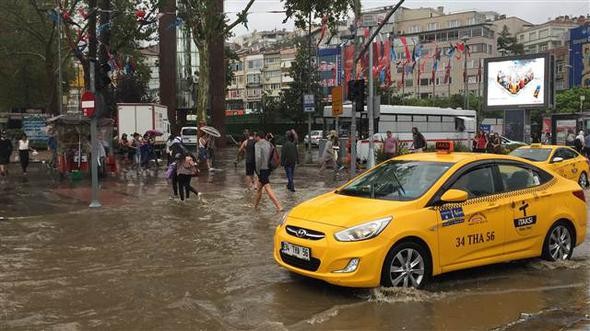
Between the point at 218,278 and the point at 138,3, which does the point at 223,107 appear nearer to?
the point at 138,3

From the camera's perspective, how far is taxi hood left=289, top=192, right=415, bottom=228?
6.31 meters

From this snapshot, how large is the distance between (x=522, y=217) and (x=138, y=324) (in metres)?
4.59

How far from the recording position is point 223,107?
158 ft

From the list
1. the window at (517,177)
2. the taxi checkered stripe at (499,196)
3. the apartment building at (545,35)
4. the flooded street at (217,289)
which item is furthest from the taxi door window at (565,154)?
the apartment building at (545,35)

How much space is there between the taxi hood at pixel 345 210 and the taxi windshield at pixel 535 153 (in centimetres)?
1116

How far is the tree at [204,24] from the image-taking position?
27.1 metres

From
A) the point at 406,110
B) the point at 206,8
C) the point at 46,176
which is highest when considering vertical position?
the point at 206,8

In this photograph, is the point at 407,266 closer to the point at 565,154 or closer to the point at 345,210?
the point at 345,210

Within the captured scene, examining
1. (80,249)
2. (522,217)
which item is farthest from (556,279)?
(80,249)

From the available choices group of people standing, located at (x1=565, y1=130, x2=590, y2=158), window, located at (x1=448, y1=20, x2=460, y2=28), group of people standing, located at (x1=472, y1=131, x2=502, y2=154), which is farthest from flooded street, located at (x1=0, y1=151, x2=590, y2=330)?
window, located at (x1=448, y1=20, x2=460, y2=28)

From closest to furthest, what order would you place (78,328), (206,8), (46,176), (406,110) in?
(78,328) → (46,176) → (206,8) → (406,110)

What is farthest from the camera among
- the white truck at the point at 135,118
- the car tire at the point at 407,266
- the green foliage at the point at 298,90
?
the green foliage at the point at 298,90

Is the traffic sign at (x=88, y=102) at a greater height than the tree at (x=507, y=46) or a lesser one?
lesser

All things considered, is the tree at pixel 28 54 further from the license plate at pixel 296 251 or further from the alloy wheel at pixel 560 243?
the alloy wheel at pixel 560 243
